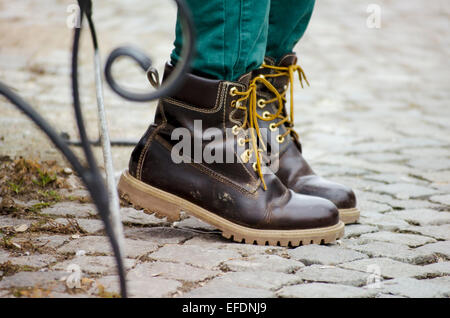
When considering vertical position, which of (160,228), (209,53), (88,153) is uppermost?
(209,53)

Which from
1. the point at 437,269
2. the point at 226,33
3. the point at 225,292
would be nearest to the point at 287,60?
the point at 226,33

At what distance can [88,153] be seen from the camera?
1.15 meters

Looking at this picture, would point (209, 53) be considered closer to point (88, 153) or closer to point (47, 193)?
point (88, 153)

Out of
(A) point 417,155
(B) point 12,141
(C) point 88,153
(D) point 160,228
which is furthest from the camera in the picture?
(A) point 417,155

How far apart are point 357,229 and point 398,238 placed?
14 centimetres

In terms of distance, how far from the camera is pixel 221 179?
71.8 inches

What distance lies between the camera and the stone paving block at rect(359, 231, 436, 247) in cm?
192

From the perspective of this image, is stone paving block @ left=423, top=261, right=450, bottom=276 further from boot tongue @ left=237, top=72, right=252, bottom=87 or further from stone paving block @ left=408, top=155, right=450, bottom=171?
stone paving block @ left=408, top=155, right=450, bottom=171

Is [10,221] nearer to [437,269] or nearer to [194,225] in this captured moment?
[194,225]

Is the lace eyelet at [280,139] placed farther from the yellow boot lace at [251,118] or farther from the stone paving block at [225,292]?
the stone paving block at [225,292]

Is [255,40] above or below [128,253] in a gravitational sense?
above

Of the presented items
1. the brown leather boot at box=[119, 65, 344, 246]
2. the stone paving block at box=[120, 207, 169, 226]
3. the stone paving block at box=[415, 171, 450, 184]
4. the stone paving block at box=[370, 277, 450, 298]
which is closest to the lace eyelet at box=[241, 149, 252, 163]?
the brown leather boot at box=[119, 65, 344, 246]

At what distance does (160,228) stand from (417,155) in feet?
5.33
